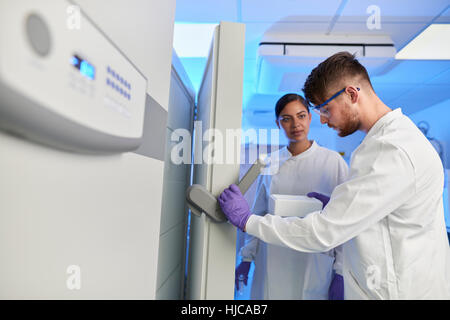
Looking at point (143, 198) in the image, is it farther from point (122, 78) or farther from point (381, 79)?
point (381, 79)

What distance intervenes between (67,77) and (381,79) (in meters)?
3.48

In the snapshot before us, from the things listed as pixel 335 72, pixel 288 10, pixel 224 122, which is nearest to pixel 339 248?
pixel 335 72

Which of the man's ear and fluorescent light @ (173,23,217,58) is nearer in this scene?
the man's ear

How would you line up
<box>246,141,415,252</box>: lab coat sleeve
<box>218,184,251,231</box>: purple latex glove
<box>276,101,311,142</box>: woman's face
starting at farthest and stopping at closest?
1. <box>276,101,311,142</box>: woman's face
2. <box>246,141,415,252</box>: lab coat sleeve
3. <box>218,184,251,231</box>: purple latex glove

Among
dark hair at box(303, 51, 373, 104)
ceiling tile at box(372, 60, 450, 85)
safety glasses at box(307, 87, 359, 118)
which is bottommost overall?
safety glasses at box(307, 87, 359, 118)

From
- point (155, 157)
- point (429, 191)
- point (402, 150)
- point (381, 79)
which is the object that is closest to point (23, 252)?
point (155, 157)

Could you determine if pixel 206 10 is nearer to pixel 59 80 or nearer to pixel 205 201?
pixel 205 201

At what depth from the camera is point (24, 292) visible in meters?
0.24

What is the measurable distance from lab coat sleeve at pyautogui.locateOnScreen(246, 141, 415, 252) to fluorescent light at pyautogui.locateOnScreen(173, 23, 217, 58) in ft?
5.10

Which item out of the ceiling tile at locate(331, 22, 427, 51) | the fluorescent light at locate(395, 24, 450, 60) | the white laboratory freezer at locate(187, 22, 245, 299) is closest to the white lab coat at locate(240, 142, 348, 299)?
the white laboratory freezer at locate(187, 22, 245, 299)

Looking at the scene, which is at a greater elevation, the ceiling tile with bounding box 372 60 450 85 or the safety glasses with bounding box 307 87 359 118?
the ceiling tile with bounding box 372 60 450 85

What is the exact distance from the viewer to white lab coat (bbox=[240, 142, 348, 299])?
1.31 metres

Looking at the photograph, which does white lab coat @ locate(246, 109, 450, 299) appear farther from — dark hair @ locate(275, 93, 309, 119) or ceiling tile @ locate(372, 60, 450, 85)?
ceiling tile @ locate(372, 60, 450, 85)

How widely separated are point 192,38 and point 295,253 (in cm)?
214
